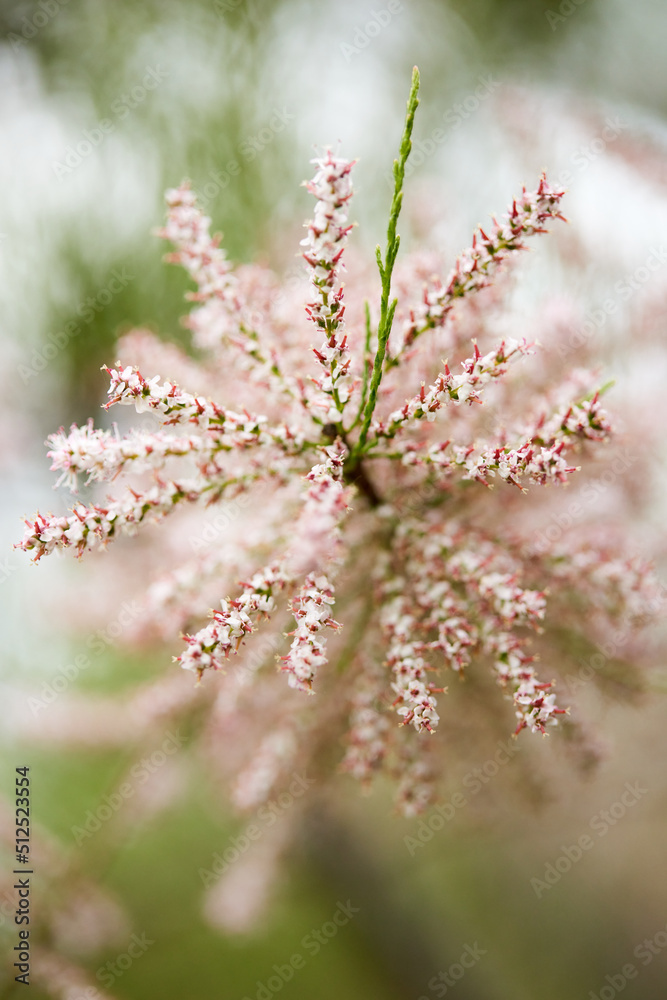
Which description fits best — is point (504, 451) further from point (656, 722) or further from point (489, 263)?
point (656, 722)

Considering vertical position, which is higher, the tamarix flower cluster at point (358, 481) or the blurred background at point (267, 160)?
the blurred background at point (267, 160)

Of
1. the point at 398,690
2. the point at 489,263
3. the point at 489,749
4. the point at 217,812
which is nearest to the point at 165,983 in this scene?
the point at 217,812

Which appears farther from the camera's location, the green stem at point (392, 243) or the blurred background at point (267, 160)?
the blurred background at point (267, 160)

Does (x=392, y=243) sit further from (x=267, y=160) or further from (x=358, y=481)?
(x=267, y=160)

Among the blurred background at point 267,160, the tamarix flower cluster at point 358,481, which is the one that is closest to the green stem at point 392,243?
the tamarix flower cluster at point 358,481

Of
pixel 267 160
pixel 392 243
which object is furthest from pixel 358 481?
pixel 267 160

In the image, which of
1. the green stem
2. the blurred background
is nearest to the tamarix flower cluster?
the green stem

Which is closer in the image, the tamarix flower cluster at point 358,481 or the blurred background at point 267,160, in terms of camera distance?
the tamarix flower cluster at point 358,481

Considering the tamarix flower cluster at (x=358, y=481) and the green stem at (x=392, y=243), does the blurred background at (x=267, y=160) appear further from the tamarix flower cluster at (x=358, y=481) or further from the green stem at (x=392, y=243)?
the green stem at (x=392, y=243)

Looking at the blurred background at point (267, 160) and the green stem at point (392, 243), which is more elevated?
the blurred background at point (267, 160)
